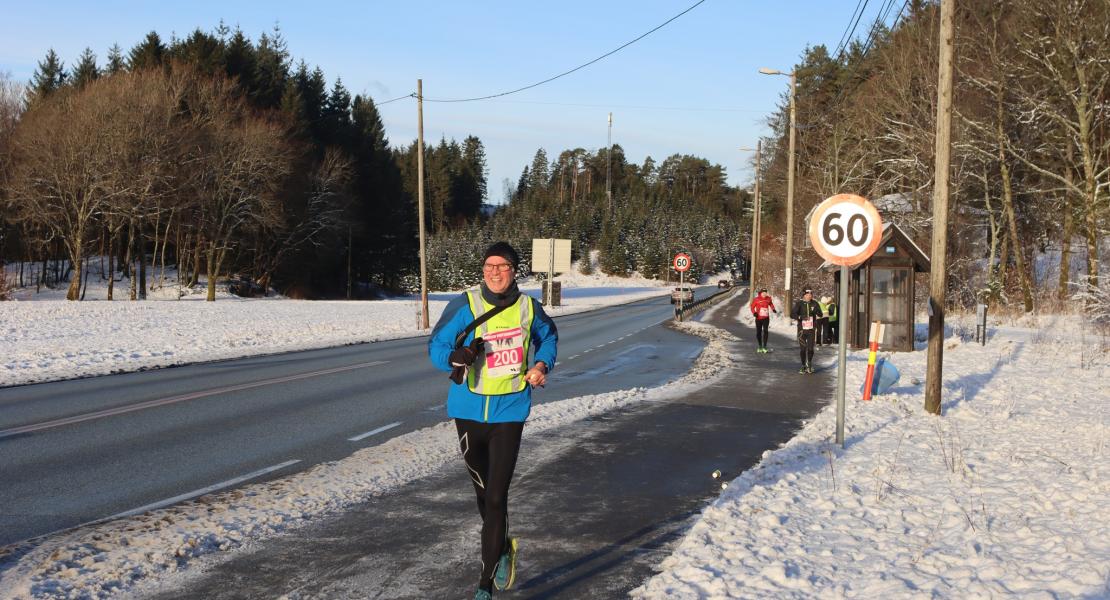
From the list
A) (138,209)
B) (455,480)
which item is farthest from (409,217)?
(455,480)

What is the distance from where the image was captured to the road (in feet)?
23.6

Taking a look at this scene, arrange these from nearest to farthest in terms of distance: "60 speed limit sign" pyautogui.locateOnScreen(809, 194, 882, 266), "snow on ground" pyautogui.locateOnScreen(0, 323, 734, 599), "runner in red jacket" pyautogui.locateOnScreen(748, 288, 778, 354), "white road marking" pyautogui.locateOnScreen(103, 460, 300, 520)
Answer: "snow on ground" pyautogui.locateOnScreen(0, 323, 734, 599)
"white road marking" pyautogui.locateOnScreen(103, 460, 300, 520)
"60 speed limit sign" pyautogui.locateOnScreen(809, 194, 882, 266)
"runner in red jacket" pyautogui.locateOnScreen(748, 288, 778, 354)

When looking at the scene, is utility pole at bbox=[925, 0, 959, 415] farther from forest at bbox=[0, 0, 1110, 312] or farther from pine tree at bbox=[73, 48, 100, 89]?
pine tree at bbox=[73, 48, 100, 89]

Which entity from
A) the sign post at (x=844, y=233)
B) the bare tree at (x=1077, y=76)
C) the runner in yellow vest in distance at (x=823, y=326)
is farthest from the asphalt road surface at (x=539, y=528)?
the bare tree at (x=1077, y=76)

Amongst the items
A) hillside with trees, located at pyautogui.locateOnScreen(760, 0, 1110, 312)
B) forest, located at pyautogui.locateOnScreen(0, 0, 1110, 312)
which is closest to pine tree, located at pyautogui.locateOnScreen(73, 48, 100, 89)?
forest, located at pyautogui.locateOnScreen(0, 0, 1110, 312)

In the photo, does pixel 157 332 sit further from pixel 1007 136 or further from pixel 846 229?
pixel 1007 136

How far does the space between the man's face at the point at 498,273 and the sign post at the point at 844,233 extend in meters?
5.31

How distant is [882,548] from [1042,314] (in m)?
29.9

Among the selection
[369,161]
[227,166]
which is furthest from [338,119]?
[227,166]

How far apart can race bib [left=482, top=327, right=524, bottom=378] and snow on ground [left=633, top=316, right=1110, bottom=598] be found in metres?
1.49

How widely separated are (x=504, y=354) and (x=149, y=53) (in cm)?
6895

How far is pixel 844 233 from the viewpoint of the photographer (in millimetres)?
9430

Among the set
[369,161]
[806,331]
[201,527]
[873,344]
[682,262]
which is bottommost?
[201,527]

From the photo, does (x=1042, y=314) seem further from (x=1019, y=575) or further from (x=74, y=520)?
(x=74, y=520)
